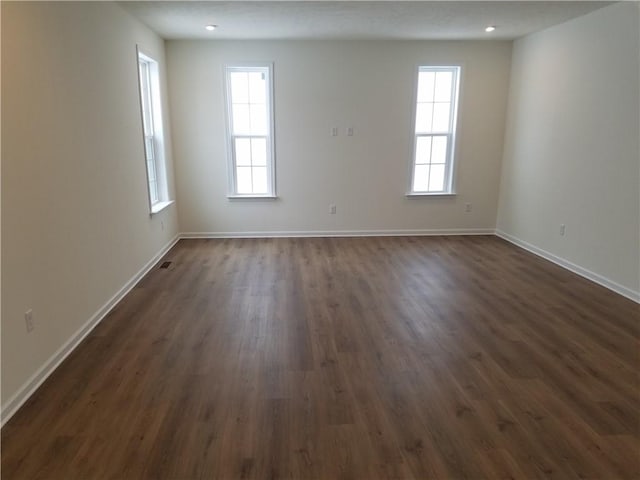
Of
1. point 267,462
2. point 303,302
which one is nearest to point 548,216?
point 303,302

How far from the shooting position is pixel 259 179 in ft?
18.4

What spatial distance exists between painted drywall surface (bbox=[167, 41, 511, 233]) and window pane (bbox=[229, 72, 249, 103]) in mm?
173

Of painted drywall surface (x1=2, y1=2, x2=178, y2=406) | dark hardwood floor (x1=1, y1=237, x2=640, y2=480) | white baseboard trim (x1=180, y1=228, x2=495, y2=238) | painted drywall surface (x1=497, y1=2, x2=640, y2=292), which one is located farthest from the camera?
white baseboard trim (x1=180, y1=228, x2=495, y2=238)

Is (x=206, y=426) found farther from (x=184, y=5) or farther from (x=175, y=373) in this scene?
(x=184, y=5)

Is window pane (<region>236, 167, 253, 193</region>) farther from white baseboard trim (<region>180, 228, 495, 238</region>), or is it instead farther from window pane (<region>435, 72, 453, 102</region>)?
window pane (<region>435, 72, 453, 102</region>)

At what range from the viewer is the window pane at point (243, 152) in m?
5.44

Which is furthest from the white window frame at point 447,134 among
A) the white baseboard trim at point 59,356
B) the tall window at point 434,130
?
the white baseboard trim at point 59,356

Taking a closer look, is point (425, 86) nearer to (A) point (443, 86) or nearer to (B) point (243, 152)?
(A) point (443, 86)

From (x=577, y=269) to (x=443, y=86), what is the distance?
2.82 metres

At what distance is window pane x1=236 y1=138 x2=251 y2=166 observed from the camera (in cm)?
544

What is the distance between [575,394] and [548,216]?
114 inches

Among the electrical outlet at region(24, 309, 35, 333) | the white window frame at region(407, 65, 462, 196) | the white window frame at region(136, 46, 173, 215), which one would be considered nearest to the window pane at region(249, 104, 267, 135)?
the white window frame at region(136, 46, 173, 215)

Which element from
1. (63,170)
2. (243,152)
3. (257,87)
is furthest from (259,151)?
(63,170)

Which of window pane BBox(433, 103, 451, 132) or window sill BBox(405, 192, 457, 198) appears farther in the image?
window sill BBox(405, 192, 457, 198)
